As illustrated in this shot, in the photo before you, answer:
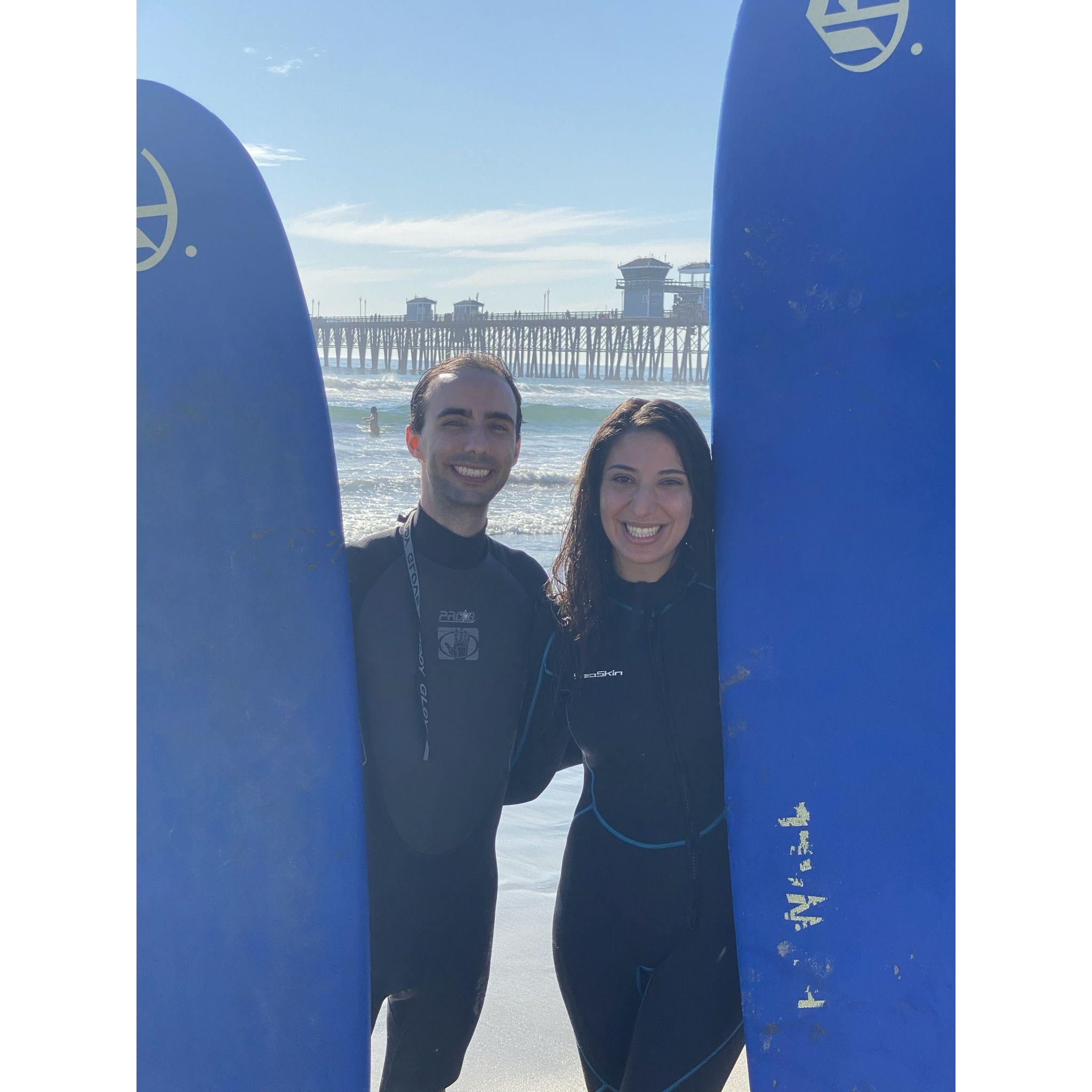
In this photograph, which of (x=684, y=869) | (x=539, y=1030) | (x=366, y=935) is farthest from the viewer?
(x=539, y=1030)

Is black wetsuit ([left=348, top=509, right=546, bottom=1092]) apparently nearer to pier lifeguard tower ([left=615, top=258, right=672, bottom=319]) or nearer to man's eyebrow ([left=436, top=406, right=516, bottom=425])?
man's eyebrow ([left=436, top=406, right=516, bottom=425])

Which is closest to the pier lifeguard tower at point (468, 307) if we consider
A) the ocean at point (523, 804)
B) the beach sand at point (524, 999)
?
the ocean at point (523, 804)

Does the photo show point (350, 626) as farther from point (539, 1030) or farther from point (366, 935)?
point (539, 1030)

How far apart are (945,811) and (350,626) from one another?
1.18 meters

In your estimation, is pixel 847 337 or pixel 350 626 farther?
pixel 350 626

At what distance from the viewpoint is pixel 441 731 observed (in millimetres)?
1900

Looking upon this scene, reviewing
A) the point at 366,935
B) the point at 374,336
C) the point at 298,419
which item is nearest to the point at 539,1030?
the point at 366,935

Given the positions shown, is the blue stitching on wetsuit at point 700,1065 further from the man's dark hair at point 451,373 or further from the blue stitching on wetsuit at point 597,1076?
the man's dark hair at point 451,373

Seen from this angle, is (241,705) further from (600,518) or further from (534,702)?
(600,518)

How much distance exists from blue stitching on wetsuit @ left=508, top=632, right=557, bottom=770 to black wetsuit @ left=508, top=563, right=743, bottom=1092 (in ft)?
0.18

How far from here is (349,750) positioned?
1.95 m

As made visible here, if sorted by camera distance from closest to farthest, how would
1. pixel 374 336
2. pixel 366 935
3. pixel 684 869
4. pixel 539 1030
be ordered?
pixel 684 869 < pixel 366 935 < pixel 539 1030 < pixel 374 336

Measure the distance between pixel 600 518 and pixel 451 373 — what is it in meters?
0.47

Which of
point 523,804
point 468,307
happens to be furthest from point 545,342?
point 523,804
